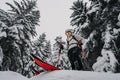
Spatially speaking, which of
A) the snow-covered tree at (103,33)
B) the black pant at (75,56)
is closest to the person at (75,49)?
the black pant at (75,56)

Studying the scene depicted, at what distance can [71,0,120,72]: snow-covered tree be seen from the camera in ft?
42.2

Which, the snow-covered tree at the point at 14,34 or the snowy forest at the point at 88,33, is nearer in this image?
the snowy forest at the point at 88,33

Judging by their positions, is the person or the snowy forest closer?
the person

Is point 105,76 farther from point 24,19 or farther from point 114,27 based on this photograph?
point 24,19

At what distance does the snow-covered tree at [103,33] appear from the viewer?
507 inches

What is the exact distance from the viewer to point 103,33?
1446 centimetres

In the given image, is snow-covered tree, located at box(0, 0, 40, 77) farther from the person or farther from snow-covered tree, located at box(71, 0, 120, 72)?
the person

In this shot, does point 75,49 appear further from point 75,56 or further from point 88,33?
point 88,33

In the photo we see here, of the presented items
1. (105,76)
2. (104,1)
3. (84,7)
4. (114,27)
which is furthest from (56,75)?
(84,7)

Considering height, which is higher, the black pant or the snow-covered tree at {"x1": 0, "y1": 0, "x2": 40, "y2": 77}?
the snow-covered tree at {"x1": 0, "y1": 0, "x2": 40, "y2": 77}

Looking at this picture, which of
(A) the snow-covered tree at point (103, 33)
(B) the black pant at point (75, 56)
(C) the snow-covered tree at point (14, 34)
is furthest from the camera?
(C) the snow-covered tree at point (14, 34)

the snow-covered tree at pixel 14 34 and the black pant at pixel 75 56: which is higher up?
the snow-covered tree at pixel 14 34

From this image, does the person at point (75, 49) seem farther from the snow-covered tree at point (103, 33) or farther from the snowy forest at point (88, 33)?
the snow-covered tree at point (103, 33)

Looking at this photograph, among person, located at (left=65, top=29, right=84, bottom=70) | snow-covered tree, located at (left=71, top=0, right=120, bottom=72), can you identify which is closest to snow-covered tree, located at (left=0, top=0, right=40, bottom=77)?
snow-covered tree, located at (left=71, top=0, right=120, bottom=72)
